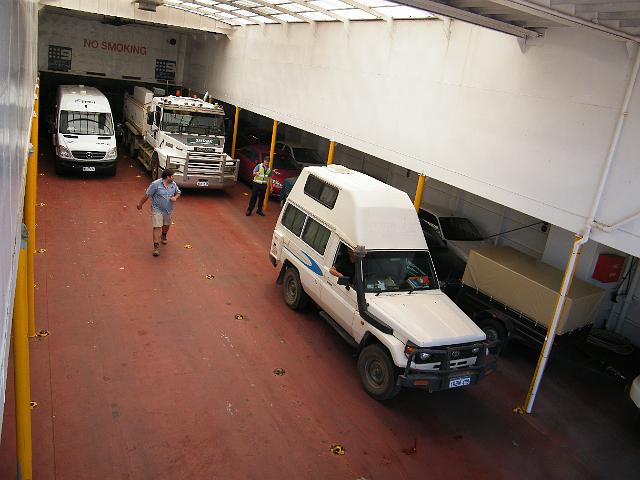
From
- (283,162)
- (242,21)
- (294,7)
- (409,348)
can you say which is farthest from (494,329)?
(242,21)

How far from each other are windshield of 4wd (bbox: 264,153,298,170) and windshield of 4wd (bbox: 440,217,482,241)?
6.66 metres

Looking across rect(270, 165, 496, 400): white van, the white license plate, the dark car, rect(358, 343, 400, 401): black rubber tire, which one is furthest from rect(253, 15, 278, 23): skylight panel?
the white license plate

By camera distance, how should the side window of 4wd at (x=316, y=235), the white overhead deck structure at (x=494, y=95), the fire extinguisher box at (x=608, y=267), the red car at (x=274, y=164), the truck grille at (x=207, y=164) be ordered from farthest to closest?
the red car at (x=274, y=164) < the truck grille at (x=207, y=164) < the fire extinguisher box at (x=608, y=267) < the side window of 4wd at (x=316, y=235) < the white overhead deck structure at (x=494, y=95)

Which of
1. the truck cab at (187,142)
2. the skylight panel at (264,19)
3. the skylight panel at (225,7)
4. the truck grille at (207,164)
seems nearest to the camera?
the skylight panel at (225,7)

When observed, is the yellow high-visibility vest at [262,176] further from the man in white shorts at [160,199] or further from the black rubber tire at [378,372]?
the black rubber tire at [378,372]

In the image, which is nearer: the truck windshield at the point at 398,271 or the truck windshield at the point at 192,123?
the truck windshield at the point at 398,271

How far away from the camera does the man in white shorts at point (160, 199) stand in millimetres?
10109

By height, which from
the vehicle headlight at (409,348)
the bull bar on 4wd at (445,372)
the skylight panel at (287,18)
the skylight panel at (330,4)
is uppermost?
the skylight panel at (330,4)

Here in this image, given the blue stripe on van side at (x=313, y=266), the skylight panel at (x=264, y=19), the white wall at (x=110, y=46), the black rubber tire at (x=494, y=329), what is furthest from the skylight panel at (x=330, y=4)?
the white wall at (x=110, y=46)

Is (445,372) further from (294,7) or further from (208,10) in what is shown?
(208,10)

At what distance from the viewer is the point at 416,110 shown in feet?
31.2

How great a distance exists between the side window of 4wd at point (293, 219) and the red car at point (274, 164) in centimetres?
671

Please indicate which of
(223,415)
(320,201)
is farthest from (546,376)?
(223,415)

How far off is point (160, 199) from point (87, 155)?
626cm
